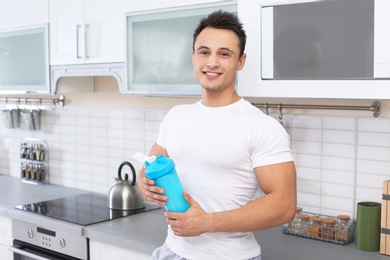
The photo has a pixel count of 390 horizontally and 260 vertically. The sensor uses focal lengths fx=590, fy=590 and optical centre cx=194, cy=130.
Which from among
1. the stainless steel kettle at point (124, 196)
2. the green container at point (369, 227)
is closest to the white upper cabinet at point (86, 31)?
the stainless steel kettle at point (124, 196)

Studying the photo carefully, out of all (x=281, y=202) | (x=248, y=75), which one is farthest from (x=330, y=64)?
(x=281, y=202)

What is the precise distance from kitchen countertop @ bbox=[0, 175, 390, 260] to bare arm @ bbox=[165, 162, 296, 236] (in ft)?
1.51

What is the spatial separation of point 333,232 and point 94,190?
63.9 inches

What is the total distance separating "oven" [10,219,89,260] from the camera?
2.64 metres

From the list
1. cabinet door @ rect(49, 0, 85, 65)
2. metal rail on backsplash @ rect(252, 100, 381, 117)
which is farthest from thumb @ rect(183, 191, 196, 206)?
cabinet door @ rect(49, 0, 85, 65)

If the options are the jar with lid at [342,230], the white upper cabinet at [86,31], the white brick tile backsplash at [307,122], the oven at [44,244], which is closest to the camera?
the jar with lid at [342,230]

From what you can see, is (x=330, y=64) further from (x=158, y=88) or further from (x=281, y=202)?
(x=158, y=88)

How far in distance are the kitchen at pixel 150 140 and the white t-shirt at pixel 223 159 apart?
0.48 meters

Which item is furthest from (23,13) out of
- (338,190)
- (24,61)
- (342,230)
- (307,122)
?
(342,230)

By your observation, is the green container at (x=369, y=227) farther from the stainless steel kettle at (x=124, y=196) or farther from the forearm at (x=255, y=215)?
the stainless steel kettle at (x=124, y=196)

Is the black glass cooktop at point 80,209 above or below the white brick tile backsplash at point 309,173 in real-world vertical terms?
below

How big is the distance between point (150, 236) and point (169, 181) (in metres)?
0.76

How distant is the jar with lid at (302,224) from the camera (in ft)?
7.80

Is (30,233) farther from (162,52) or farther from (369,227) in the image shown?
(369,227)
